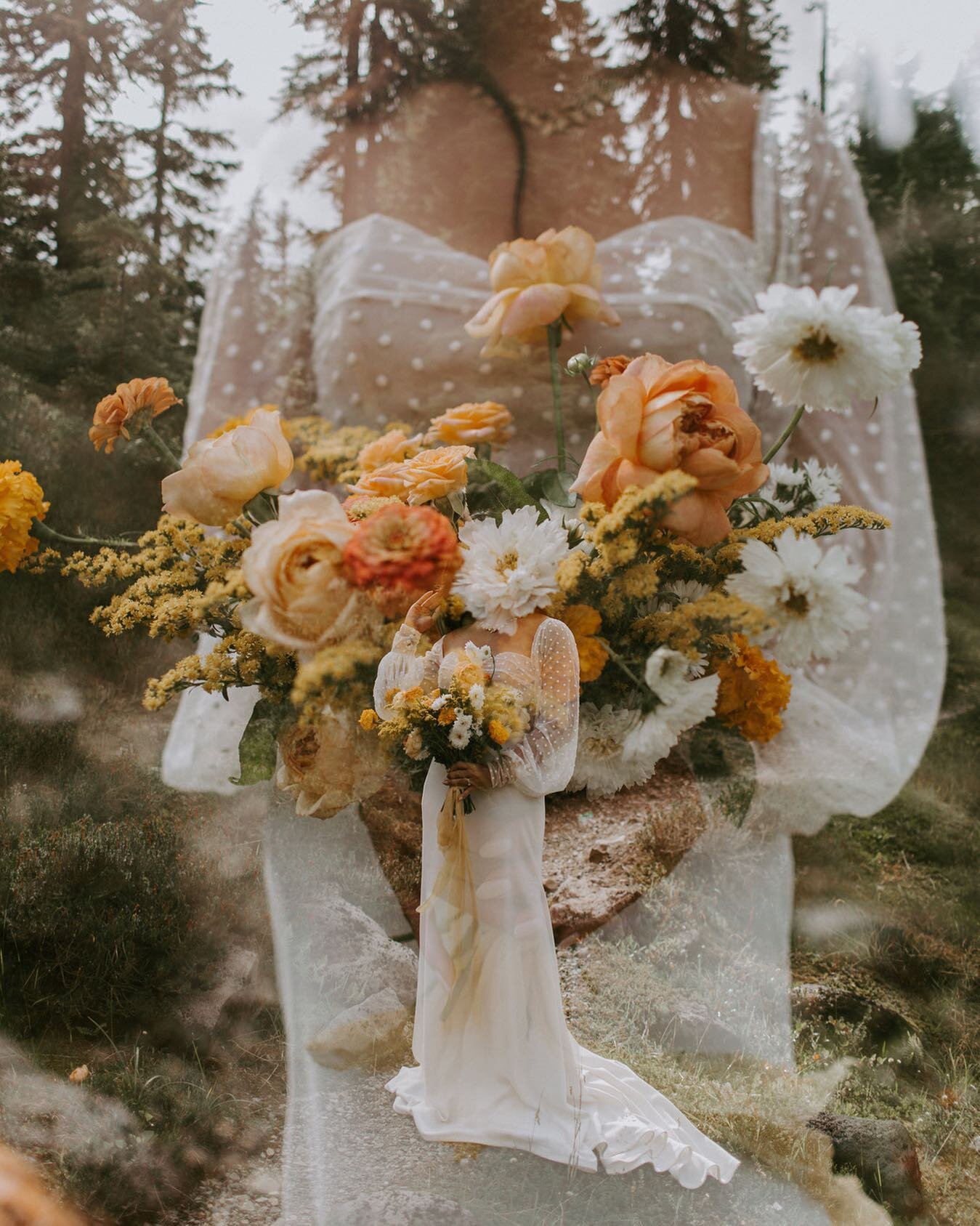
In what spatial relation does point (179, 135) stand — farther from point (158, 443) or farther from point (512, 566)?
point (512, 566)

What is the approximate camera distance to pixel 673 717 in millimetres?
812

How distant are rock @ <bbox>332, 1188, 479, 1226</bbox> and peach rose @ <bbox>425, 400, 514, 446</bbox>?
30.6 inches

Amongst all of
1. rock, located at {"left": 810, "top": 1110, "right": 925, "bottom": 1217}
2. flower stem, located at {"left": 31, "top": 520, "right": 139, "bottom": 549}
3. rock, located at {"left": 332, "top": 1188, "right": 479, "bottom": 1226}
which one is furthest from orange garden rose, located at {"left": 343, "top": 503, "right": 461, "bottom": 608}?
rock, located at {"left": 810, "top": 1110, "right": 925, "bottom": 1217}

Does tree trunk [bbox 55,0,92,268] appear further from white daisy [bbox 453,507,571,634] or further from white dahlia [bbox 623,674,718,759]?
white dahlia [bbox 623,674,718,759]

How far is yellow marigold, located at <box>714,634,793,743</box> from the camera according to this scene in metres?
0.84

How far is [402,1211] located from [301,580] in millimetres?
645

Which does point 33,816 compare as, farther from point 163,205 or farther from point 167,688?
point 163,205

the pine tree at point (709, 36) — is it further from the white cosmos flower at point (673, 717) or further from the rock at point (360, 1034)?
the rock at point (360, 1034)

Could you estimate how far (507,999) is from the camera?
999 mm

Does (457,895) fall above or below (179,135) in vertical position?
below

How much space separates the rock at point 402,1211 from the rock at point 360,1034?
0.21 metres

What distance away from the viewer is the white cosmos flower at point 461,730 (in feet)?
2.67

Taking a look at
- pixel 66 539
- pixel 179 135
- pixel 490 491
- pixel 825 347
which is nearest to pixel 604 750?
pixel 490 491

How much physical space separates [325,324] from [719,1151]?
4.16 ft
